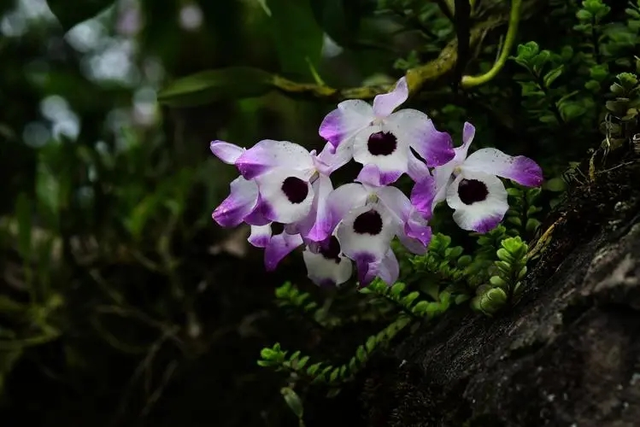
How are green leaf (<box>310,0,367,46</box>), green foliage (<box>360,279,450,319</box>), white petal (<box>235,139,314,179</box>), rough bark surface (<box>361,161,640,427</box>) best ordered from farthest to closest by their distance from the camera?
green leaf (<box>310,0,367,46</box>)
green foliage (<box>360,279,450,319</box>)
white petal (<box>235,139,314,179</box>)
rough bark surface (<box>361,161,640,427</box>)

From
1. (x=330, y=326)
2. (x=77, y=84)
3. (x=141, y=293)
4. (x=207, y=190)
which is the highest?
(x=330, y=326)

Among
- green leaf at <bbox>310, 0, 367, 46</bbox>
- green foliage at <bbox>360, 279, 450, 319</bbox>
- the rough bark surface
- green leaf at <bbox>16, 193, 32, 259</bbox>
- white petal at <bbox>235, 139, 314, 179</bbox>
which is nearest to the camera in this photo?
the rough bark surface

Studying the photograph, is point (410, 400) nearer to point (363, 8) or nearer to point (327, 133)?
point (327, 133)

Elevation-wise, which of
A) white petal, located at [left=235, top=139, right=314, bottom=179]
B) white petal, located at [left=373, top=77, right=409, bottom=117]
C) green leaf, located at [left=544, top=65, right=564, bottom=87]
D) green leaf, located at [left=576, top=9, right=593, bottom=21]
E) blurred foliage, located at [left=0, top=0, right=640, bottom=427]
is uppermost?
green leaf, located at [left=576, top=9, right=593, bottom=21]

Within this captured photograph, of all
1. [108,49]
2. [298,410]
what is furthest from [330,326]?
[108,49]

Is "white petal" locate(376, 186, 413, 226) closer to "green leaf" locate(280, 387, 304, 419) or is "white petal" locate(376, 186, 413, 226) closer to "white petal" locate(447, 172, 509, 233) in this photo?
"white petal" locate(447, 172, 509, 233)

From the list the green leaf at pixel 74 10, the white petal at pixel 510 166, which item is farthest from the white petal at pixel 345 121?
the green leaf at pixel 74 10

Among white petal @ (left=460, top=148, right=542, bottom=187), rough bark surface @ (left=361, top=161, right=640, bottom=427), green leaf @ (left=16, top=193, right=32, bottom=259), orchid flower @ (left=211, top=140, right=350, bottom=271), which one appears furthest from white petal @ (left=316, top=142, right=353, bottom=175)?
green leaf @ (left=16, top=193, right=32, bottom=259)

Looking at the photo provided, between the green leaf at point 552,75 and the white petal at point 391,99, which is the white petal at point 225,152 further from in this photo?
the green leaf at point 552,75

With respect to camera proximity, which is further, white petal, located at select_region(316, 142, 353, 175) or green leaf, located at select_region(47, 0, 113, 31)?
green leaf, located at select_region(47, 0, 113, 31)
